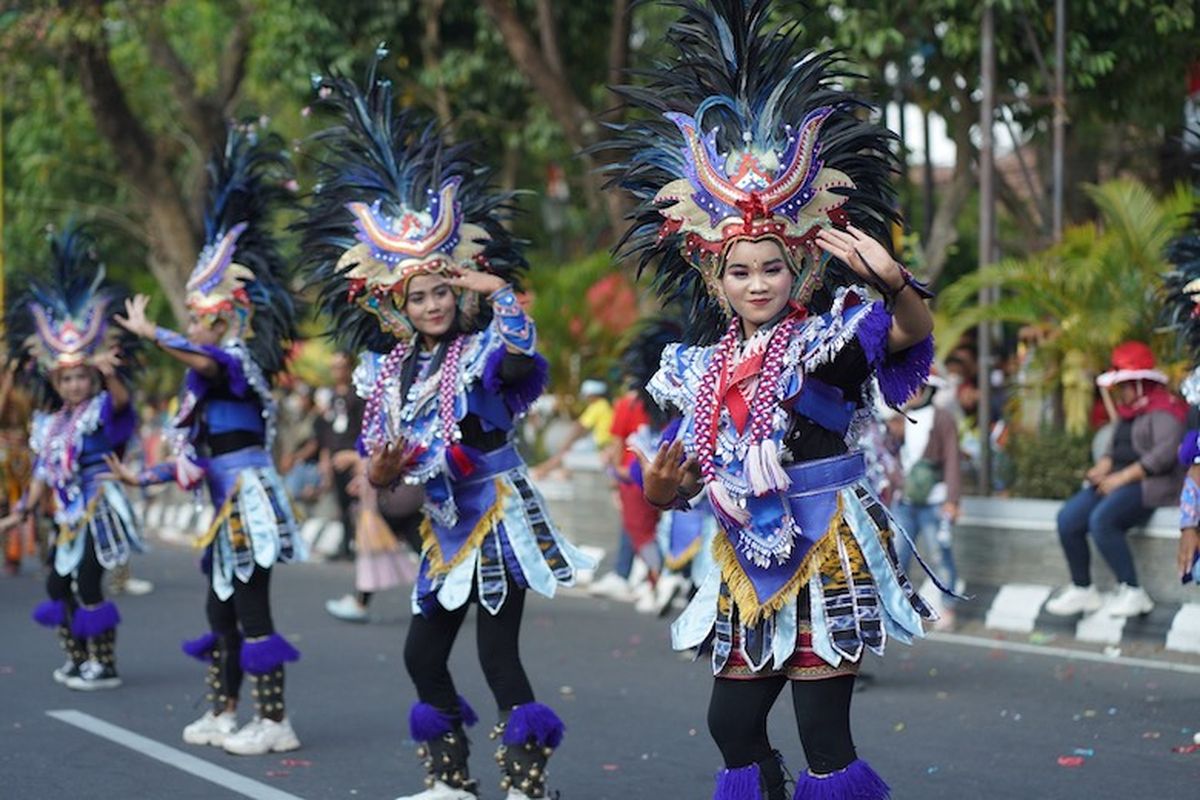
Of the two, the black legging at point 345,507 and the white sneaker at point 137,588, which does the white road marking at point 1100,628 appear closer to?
the white sneaker at point 137,588

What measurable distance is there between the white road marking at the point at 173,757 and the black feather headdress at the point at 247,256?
1.76 metres

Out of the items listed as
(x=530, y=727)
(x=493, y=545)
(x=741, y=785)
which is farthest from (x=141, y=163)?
(x=741, y=785)

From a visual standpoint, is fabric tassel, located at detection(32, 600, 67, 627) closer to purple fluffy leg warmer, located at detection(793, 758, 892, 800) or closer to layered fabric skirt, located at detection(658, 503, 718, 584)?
layered fabric skirt, located at detection(658, 503, 718, 584)

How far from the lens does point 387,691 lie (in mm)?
9828

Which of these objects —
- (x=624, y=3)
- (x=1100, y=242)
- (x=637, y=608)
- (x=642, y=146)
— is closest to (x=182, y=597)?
(x=637, y=608)

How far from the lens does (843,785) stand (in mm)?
4914

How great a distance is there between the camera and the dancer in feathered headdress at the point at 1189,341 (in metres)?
7.73

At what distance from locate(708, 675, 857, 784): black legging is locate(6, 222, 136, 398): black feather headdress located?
5797mm

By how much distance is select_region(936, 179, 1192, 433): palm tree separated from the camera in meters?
13.4

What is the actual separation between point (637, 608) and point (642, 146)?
338 inches

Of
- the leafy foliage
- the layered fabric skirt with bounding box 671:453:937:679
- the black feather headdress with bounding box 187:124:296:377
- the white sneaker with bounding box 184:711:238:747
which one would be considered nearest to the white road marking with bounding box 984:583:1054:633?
the leafy foliage

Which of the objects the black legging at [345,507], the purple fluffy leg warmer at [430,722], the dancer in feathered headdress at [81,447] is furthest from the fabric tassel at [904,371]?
the black legging at [345,507]

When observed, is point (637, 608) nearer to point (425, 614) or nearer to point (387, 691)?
point (387, 691)

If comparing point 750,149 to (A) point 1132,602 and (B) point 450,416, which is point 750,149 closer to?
(B) point 450,416
